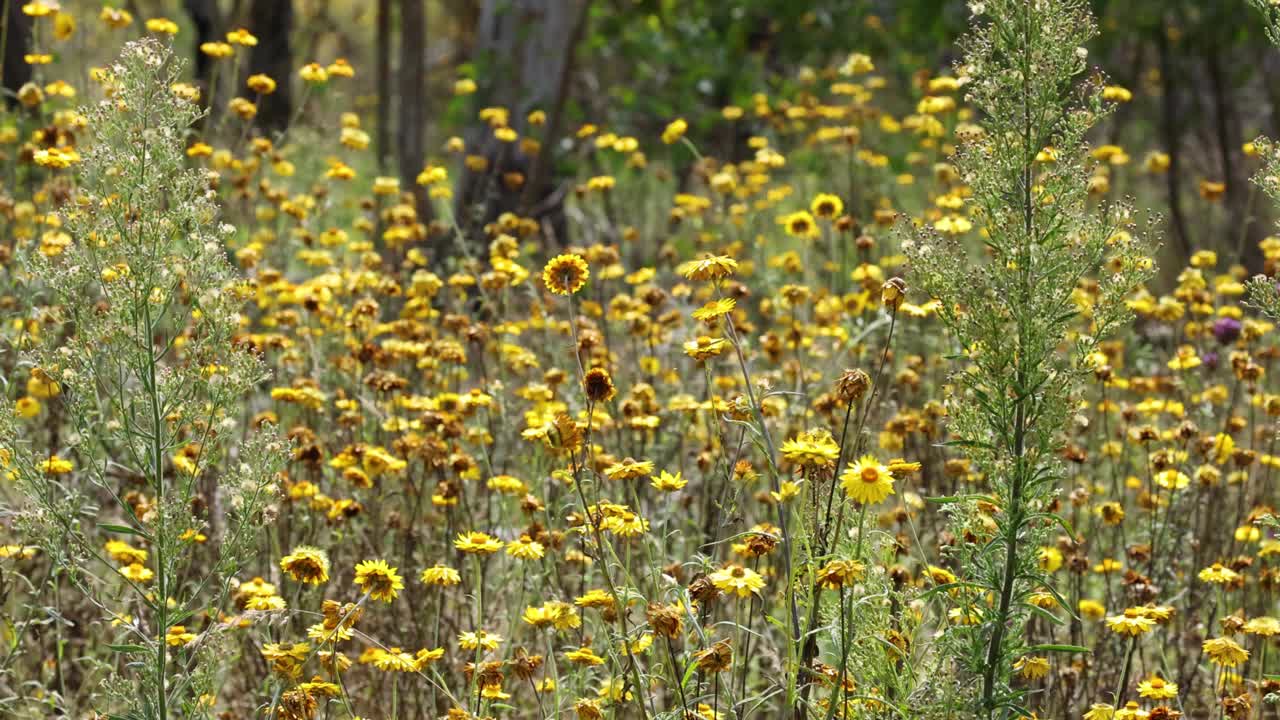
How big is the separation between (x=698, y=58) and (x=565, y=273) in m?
6.07

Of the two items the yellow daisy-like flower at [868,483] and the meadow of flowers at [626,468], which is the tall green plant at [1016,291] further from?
the yellow daisy-like flower at [868,483]

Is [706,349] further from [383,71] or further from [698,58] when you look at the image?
[383,71]

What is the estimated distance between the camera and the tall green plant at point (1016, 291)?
2303mm

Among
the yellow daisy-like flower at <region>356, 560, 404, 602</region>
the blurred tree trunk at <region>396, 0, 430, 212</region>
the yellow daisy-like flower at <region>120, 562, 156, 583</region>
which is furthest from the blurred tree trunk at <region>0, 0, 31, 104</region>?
the yellow daisy-like flower at <region>356, 560, 404, 602</region>

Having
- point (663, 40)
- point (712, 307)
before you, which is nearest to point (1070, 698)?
point (712, 307)

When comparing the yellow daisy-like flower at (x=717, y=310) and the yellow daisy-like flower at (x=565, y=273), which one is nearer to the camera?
the yellow daisy-like flower at (x=717, y=310)

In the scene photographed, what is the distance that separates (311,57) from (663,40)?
3.14 metres

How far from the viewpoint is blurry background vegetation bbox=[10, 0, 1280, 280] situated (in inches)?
300

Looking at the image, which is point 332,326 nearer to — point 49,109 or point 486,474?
point 486,474

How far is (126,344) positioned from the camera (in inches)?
98.5

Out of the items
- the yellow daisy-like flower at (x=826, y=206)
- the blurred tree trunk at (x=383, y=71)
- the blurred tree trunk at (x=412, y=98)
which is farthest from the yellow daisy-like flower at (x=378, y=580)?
the blurred tree trunk at (x=383, y=71)

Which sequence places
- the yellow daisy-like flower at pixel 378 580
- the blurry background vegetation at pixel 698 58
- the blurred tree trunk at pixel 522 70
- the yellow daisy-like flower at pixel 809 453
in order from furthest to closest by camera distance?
the blurred tree trunk at pixel 522 70, the blurry background vegetation at pixel 698 58, the yellow daisy-like flower at pixel 378 580, the yellow daisy-like flower at pixel 809 453

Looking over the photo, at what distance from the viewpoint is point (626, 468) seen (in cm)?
254

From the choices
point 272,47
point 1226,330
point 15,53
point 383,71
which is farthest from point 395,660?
point 272,47
